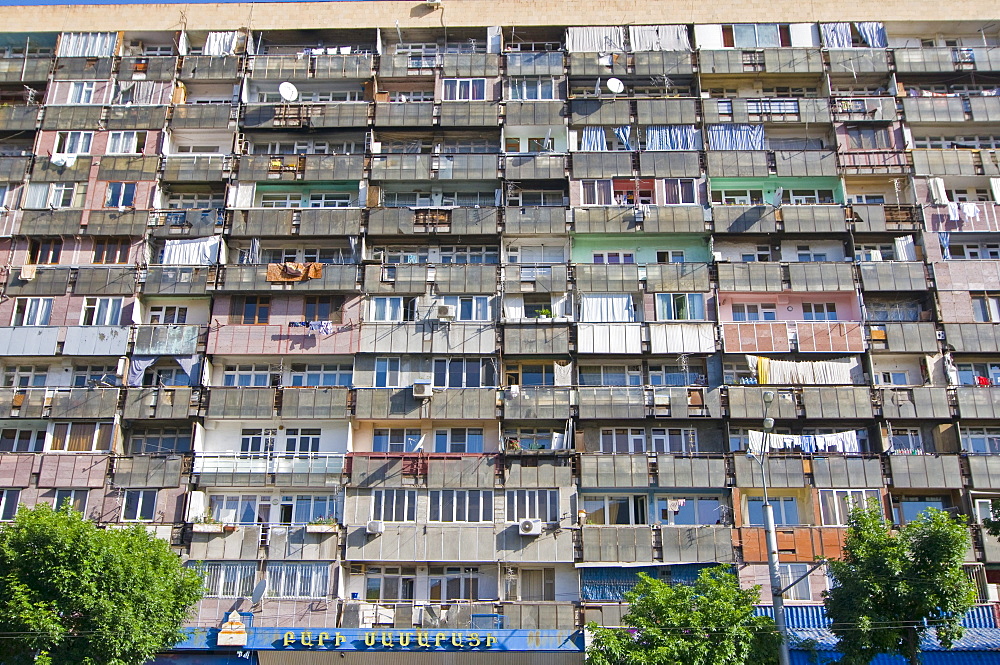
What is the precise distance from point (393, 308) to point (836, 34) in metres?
24.2

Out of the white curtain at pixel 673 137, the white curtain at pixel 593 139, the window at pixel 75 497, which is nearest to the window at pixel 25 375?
the window at pixel 75 497

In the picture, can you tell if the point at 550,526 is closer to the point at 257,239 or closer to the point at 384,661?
the point at 384,661

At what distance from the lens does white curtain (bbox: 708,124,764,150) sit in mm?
42875

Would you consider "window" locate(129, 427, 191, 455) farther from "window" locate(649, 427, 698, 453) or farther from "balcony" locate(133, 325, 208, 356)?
"window" locate(649, 427, 698, 453)

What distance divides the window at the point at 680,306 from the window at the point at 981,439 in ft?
36.2

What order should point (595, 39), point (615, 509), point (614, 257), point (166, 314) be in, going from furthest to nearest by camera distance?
point (595, 39), point (614, 257), point (166, 314), point (615, 509)

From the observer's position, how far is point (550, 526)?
36125 millimetres

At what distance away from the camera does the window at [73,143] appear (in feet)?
142

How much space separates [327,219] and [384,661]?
18.4 m

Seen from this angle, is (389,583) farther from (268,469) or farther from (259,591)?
(268,469)

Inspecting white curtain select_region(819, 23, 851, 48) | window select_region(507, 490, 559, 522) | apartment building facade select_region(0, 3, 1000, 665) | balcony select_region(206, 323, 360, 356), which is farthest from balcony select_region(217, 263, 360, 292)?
white curtain select_region(819, 23, 851, 48)

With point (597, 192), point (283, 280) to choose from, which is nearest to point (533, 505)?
point (283, 280)

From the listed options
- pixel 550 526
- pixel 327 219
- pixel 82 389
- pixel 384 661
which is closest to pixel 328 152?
pixel 327 219

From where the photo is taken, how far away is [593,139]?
43.6 m
